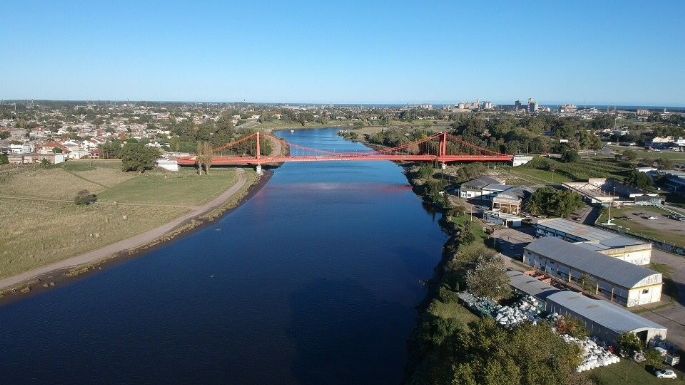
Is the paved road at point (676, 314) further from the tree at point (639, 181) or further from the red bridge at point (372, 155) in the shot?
the red bridge at point (372, 155)

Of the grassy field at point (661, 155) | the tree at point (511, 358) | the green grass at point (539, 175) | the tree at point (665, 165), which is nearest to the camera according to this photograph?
the tree at point (511, 358)

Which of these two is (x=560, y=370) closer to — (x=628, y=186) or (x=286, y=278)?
(x=286, y=278)

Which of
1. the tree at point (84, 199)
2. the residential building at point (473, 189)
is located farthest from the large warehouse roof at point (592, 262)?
the tree at point (84, 199)

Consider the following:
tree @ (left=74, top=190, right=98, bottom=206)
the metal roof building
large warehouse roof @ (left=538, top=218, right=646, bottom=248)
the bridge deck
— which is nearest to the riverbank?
tree @ (left=74, top=190, right=98, bottom=206)

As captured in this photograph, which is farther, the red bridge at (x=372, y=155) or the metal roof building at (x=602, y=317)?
the red bridge at (x=372, y=155)

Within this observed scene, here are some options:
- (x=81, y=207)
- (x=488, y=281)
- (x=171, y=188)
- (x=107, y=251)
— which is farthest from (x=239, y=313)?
(x=171, y=188)

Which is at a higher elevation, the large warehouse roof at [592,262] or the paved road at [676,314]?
the large warehouse roof at [592,262]
